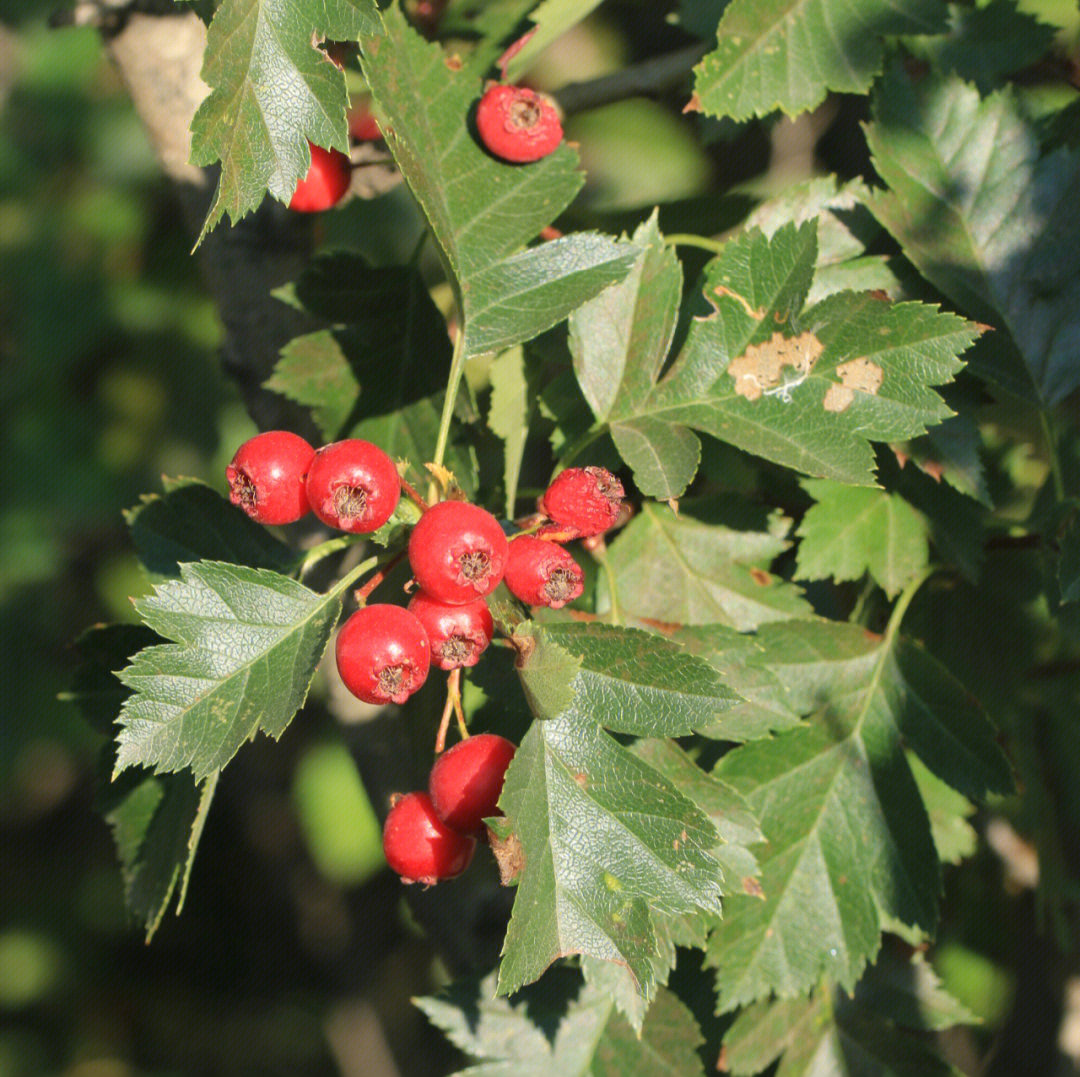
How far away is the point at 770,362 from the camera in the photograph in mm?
1106

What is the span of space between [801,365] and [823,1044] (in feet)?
2.96

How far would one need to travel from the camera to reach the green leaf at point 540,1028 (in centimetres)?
135

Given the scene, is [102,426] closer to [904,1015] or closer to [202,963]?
[202,963]

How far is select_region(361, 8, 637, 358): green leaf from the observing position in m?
1.08

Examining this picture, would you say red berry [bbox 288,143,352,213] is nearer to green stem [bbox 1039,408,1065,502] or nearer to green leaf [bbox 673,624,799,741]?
green leaf [bbox 673,624,799,741]

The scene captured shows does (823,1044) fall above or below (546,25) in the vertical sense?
below

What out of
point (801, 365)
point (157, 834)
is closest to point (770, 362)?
point (801, 365)

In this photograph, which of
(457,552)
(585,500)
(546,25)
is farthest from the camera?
(546,25)

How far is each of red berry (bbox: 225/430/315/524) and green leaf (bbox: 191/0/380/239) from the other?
22 centimetres

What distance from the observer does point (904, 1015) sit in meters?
1.38

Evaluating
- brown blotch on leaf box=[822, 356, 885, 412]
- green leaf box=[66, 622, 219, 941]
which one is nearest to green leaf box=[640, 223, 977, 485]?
brown blotch on leaf box=[822, 356, 885, 412]

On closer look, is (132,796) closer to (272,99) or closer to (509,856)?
(509,856)

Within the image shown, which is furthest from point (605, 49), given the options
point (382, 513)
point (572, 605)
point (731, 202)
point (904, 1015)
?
point (904, 1015)

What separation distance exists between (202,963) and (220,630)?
8.68 feet
